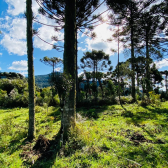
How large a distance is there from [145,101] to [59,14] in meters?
9.90

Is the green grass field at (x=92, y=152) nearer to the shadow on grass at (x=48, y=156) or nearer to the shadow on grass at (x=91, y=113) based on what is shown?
the shadow on grass at (x=48, y=156)

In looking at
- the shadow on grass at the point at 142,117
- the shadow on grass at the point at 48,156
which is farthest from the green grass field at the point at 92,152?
the shadow on grass at the point at 142,117

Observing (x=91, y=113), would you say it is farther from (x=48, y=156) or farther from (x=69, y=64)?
(x=48, y=156)

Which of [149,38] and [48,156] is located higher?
[149,38]

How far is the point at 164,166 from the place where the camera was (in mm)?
2082

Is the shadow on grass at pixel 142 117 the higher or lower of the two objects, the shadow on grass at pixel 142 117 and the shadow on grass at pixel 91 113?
the higher

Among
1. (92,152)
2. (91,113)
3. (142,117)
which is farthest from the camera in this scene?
(91,113)

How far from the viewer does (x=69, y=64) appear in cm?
377

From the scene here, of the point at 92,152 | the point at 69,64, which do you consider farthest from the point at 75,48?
the point at 92,152

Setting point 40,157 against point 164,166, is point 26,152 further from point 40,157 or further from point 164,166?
point 164,166

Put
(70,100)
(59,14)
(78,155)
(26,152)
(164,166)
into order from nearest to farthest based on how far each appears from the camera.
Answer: (164,166), (78,155), (26,152), (70,100), (59,14)

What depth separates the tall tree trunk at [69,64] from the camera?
352 centimetres

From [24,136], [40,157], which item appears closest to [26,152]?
[40,157]

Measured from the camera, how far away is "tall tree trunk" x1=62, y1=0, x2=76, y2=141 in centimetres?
352
